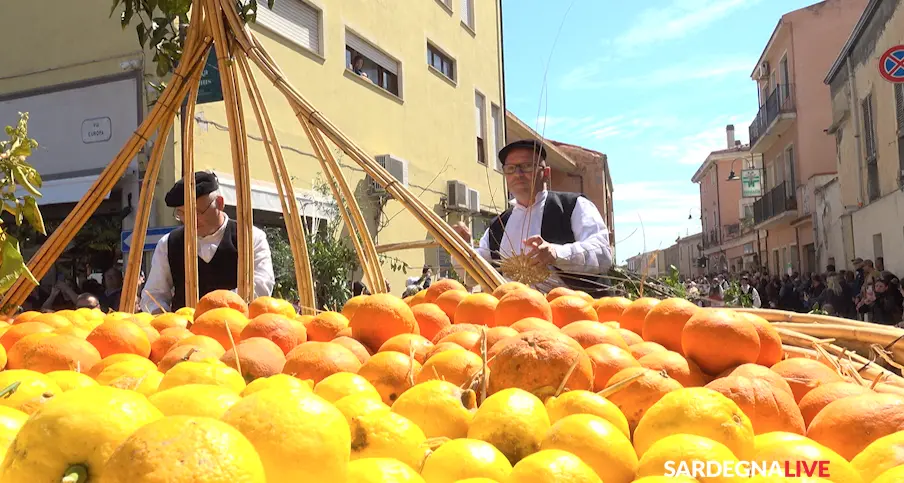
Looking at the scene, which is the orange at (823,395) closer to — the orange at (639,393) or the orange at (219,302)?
the orange at (639,393)

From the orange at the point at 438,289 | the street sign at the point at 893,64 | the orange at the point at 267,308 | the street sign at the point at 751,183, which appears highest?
the street sign at the point at 751,183

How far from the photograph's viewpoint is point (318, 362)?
140cm

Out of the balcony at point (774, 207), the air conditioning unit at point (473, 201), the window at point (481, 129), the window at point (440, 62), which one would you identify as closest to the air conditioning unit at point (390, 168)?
the air conditioning unit at point (473, 201)

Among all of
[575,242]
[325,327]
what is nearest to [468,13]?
[575,242]

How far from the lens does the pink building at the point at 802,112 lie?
2098 centimetres

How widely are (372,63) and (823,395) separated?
36.0 feet

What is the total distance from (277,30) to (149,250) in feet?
11.7

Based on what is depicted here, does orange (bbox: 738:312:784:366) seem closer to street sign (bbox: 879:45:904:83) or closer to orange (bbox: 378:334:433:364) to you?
orange (bbox: 378:334:433:364)

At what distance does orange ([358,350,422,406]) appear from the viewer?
1347 millimetres

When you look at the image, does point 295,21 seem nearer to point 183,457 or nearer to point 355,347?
point 355,347

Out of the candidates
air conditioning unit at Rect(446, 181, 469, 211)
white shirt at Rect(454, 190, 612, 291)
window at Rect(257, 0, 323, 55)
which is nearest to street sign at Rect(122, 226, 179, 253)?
window at Rect(257, 0, 323, 55)

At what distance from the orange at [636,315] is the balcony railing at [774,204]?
2409 cm

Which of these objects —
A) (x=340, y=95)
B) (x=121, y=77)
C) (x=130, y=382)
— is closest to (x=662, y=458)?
(x=130, y=382)

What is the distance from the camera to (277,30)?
8.82 metres
